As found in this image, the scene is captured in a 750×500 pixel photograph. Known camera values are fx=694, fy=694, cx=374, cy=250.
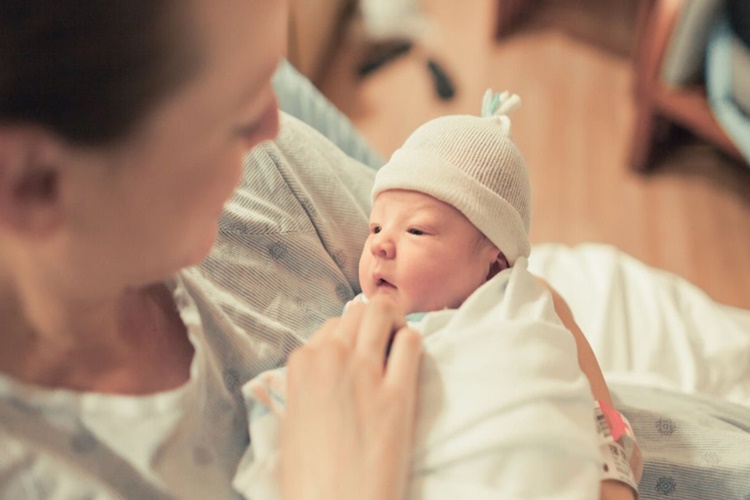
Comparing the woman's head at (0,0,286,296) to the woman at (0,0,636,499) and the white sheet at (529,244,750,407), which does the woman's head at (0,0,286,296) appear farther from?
the white sheet at (529,244,750,407)

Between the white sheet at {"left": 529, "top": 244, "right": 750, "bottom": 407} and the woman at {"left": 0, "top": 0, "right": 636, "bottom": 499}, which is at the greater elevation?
the woman at {"left": 0, "top": 0, "right": 636, "bottom": 499}

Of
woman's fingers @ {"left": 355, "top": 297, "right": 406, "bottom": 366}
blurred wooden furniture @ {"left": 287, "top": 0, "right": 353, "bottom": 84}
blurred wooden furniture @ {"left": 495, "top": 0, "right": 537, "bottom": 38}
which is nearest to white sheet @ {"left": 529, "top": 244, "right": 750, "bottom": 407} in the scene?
woman's fingers @ {"left": 355, "top": 297, "right": 406, "bottom": 366}

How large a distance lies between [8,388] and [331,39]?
212cm

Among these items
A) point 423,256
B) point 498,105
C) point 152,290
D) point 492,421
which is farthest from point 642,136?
point 152,290

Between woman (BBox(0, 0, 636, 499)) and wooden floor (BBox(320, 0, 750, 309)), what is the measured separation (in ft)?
4.54

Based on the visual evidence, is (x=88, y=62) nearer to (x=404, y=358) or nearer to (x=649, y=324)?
(x=404, y=358)

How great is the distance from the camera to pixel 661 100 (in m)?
1.83

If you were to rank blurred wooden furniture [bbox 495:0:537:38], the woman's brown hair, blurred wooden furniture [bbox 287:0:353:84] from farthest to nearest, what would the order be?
blurred wooden furniture [bbox 495:0:537:38], blurred wooden furniture [bbox 287:0:353:84], the woman's brown hair

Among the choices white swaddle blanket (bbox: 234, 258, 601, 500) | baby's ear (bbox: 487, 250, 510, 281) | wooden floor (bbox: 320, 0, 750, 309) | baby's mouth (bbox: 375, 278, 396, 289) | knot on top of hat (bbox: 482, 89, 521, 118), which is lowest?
wooden floor (bbox: 320, 0, 750, 309)

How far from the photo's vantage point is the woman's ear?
1.29 feet

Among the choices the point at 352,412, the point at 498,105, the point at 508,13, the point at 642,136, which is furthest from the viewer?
the point at 508,13

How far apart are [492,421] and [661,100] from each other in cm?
146

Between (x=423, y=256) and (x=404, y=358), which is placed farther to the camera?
(x=423, y=256)

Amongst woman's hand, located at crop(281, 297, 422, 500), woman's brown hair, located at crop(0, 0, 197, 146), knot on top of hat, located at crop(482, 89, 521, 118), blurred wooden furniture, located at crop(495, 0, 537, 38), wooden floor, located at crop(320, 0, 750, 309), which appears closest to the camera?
woman's brown hair, located at crop(0, 0, 197, 146)
